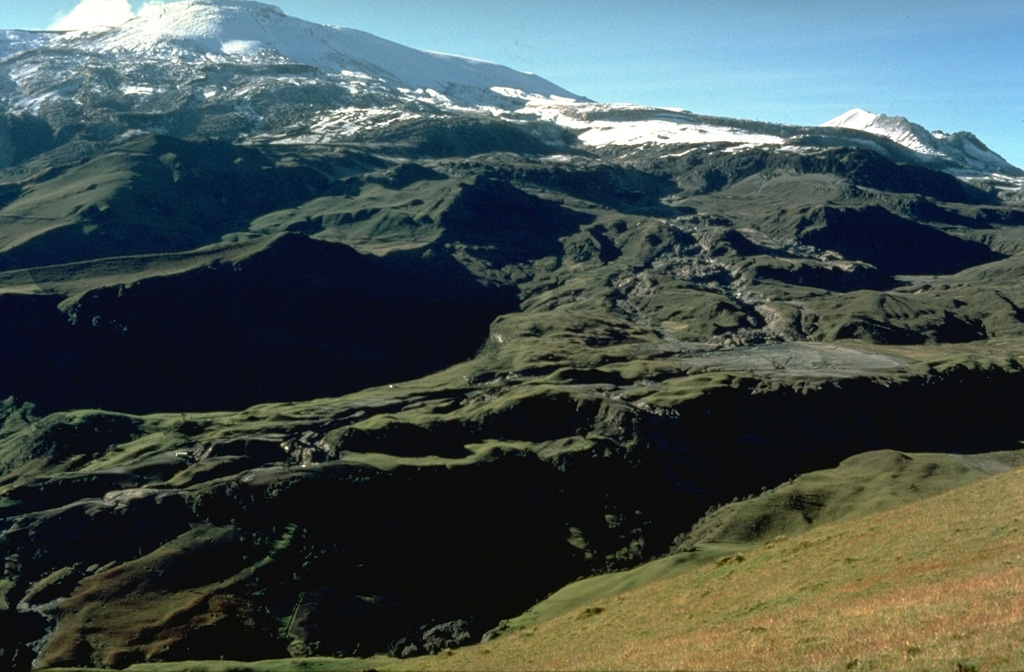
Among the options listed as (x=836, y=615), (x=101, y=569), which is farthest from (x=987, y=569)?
(x=101, y=569)

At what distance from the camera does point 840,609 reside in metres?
43.0

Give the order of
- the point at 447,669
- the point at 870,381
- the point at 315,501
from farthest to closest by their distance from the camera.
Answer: the point at 870,381
the point at 315,501
the point at 447,669

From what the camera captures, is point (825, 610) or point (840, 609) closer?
point (840, 609)

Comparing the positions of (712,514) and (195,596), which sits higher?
(712,514)

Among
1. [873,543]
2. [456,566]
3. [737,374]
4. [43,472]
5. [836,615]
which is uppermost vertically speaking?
[836,615]

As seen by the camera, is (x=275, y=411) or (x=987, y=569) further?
(x=275, y=411)

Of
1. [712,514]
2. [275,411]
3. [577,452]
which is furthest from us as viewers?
[275,411]

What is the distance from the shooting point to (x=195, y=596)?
11056cm

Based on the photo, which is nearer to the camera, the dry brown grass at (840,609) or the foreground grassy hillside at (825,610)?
the dry brown grass at (840,609)

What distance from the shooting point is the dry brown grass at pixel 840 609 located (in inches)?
1241

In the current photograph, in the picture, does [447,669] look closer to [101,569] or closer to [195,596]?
[195,596]

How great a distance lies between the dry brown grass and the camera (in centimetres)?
3153

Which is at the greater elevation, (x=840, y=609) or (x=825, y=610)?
(x=840, y=609)

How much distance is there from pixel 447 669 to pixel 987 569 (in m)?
37.3
